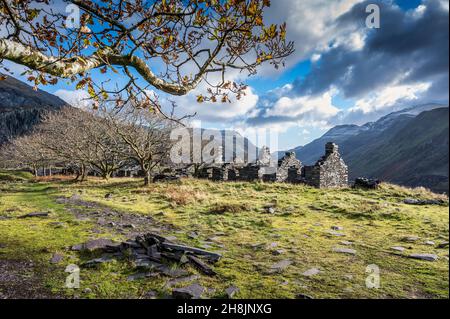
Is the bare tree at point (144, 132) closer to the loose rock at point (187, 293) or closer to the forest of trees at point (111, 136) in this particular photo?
the forest of trees at point (111, 136)

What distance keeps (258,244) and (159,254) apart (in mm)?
2672

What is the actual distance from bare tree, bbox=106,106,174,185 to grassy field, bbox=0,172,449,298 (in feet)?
29.6

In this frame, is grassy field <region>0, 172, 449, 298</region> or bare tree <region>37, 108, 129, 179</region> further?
bare tree <region>37, 108, 129, 179</region>

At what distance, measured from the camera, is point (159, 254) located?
19.6 feet

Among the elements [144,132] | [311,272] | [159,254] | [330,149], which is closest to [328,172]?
[330,149]

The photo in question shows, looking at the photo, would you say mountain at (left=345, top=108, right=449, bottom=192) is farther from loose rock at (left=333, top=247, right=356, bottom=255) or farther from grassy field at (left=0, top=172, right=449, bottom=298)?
loose rock at (left=333, top=247, right=356, bottom=255)

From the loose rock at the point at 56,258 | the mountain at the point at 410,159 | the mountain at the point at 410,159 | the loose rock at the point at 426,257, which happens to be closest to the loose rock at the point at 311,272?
the loose rock at the point at 426,257

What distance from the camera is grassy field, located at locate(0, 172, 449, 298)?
15.7 ft

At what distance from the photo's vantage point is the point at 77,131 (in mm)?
28906

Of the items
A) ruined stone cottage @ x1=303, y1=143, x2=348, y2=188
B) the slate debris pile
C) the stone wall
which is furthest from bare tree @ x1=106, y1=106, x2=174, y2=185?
the slate debris pile

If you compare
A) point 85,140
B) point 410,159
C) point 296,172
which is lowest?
point 296,172

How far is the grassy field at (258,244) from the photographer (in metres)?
4.78

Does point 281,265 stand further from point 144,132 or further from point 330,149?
point 144,132

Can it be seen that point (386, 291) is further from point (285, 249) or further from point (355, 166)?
point (355, 166)
